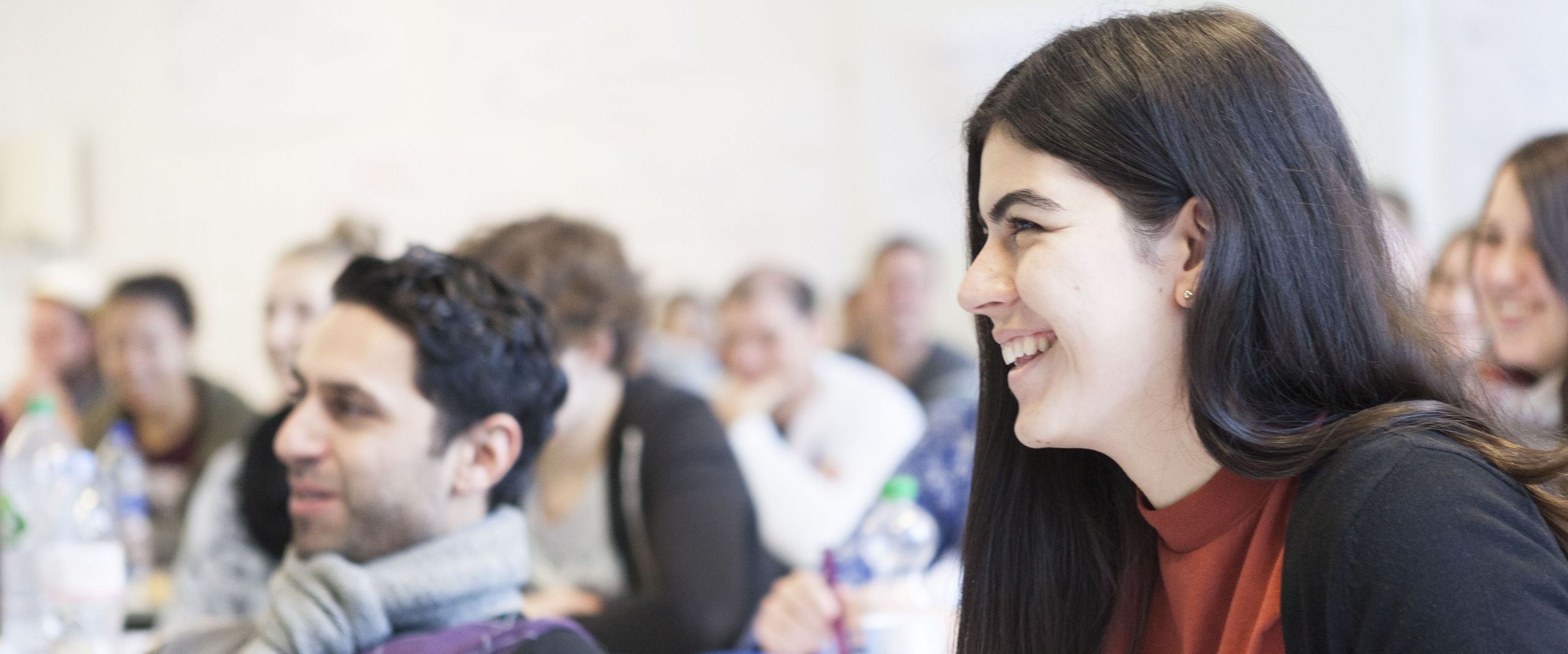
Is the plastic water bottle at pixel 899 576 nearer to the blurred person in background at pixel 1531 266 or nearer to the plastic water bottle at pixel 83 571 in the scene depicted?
the blurred person in background at pixel 1531 266

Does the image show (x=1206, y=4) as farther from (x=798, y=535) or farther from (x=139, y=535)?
(x=139, y=535)

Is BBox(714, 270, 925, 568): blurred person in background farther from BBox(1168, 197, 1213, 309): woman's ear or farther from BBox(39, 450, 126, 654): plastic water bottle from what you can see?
BBox(1168, 197, 1213, 309): woman's ear

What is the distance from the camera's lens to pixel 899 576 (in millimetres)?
2240

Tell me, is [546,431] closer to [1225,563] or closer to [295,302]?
[1225,563]

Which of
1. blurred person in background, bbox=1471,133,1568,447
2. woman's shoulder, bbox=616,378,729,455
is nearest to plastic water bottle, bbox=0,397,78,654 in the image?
woman's shoulder, bbox=616,378,729,455

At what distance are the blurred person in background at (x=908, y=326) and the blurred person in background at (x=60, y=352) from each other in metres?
2.73

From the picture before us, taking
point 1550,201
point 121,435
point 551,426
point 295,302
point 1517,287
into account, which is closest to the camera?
point 551,426

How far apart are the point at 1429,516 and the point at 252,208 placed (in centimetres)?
582

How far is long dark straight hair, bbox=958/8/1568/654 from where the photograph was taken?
1.00 m

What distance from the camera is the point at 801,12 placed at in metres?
5.41

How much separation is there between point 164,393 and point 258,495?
188 centimetres

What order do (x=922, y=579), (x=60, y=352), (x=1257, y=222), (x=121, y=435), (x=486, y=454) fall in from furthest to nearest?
(x=60, y=352) → (x=121, y=435) → (x=922, y=579) → (x=486, y=454) → (x=1257, y=222)

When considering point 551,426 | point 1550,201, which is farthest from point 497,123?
point 1550,201

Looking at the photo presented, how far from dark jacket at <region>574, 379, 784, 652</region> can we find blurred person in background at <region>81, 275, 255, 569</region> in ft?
5.95
